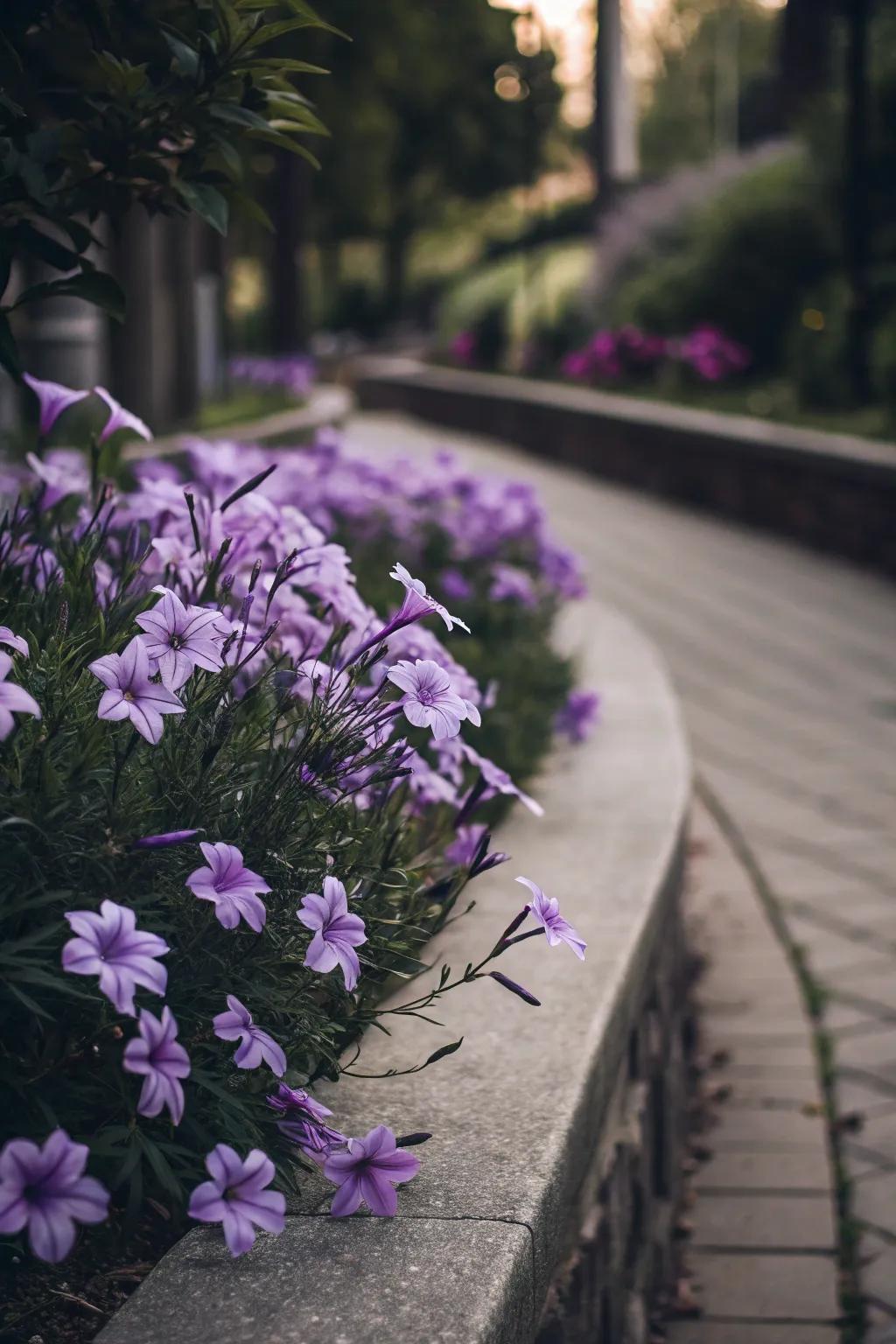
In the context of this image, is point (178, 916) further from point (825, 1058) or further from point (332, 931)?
point (825, 1058)

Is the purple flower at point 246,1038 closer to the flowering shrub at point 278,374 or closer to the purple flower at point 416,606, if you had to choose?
the purple flower at point 416,606

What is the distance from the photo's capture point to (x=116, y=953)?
134 centimetres

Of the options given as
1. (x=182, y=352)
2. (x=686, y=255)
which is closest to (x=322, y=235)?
(x=686, y=255)

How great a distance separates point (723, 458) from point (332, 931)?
9.49 metres

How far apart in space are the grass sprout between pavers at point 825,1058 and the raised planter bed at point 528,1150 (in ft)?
1.06

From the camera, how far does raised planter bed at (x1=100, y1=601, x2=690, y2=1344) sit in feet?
4.97

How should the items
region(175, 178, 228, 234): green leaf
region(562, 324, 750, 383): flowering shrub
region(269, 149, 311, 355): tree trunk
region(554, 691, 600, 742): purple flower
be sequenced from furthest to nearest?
region(269, 149, 311, 355): tree trunk
region(562, 324, 750, 383): flowering shrub
region(554, 691, 600, 742): purple flower
region(175, 178, 228, 234): green leaf

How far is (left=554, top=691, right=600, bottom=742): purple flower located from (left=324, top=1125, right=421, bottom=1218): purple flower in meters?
2.26

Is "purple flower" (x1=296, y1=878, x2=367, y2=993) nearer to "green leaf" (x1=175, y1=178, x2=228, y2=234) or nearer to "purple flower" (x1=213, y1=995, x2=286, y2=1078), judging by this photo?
"purple flower" (x1=213, y1=995, x2=286, y2=1078)

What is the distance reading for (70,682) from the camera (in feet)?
5.58

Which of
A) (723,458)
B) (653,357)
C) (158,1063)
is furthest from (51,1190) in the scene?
(653,357)

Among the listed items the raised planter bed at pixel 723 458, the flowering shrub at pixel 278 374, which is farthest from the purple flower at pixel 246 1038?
the flowering shrub at pixel 278 374

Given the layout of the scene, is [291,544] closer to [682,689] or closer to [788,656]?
[682,689]

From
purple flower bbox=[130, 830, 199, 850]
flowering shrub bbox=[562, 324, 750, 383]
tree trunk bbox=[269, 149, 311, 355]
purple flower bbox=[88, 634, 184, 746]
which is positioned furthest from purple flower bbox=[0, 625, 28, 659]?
tree trunk bbox=[269, 149, 311, 355]
